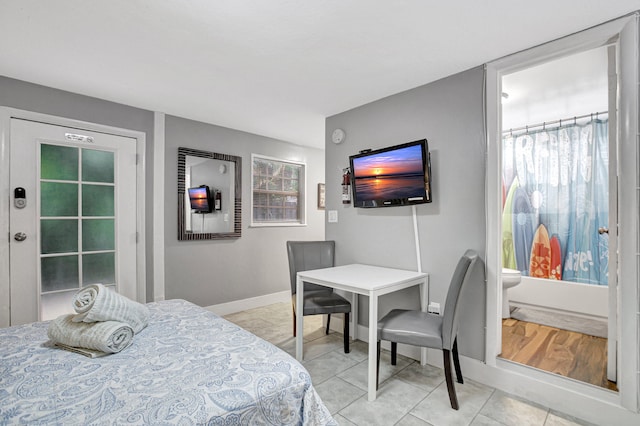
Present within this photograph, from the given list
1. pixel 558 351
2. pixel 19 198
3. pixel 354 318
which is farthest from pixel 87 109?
pixel 558 351

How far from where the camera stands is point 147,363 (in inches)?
48.4

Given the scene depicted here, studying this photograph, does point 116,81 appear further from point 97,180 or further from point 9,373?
point 9,373

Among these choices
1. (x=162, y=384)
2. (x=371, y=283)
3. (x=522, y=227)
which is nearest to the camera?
(x=162, y=384)

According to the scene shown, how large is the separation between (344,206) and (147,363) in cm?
234

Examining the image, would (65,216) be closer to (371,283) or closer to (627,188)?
(371,283)

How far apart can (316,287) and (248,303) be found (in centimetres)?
125

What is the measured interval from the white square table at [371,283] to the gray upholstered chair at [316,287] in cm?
23

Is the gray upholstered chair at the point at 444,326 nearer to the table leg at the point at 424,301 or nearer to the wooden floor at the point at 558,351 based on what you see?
the table leg at the point at 424,301

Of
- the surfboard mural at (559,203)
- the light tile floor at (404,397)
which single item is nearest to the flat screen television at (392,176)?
the light tile floor at (404,397)

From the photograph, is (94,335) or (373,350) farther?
(373,350)

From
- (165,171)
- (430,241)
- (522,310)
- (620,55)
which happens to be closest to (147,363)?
(430,241)

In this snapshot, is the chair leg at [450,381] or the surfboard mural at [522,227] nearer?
the chair leg at [450,381]

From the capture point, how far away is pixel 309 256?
3.17 metres

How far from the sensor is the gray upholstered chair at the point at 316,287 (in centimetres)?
267
